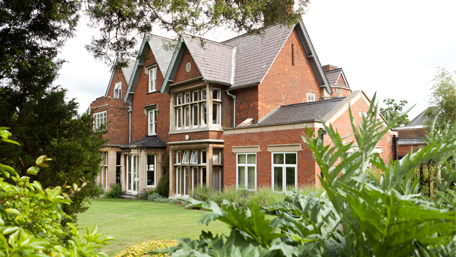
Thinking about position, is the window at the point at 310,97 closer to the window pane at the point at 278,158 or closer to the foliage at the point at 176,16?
the window pane at the point at 278,158

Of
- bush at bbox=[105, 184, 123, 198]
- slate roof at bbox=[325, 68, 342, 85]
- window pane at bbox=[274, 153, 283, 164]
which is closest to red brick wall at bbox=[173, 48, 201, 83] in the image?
window pane at bbox=[274, 153, 283, 164]

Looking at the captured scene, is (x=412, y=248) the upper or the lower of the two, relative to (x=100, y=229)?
upper

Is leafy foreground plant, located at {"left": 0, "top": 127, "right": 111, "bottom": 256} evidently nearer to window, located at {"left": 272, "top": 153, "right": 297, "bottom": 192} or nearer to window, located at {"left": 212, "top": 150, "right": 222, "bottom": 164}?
window, located at {"left": 272, "top": 153, "right": 297, "bottom": 192}

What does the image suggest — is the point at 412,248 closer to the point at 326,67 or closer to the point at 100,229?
the point at 100,229

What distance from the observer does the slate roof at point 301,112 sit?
1509 centimetres

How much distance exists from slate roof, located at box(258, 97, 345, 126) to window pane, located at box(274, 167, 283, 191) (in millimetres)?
2040

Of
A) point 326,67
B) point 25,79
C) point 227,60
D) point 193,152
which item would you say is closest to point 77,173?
point 25,79

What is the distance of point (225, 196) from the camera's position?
15180 millimetres

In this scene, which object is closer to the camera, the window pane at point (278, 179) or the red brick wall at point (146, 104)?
the window pane at point (278, 179)

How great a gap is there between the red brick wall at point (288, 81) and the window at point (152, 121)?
29.3ft

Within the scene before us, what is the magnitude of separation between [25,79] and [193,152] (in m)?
13.3

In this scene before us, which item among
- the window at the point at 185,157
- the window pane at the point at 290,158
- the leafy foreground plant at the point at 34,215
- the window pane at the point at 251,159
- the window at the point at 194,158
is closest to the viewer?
Answer: the leafy foreground plant at the point at 34,215

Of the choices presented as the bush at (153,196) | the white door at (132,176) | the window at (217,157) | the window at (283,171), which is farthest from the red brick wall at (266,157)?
the white door at (132,176)

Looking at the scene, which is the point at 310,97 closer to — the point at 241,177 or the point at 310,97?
the point at 310,97
